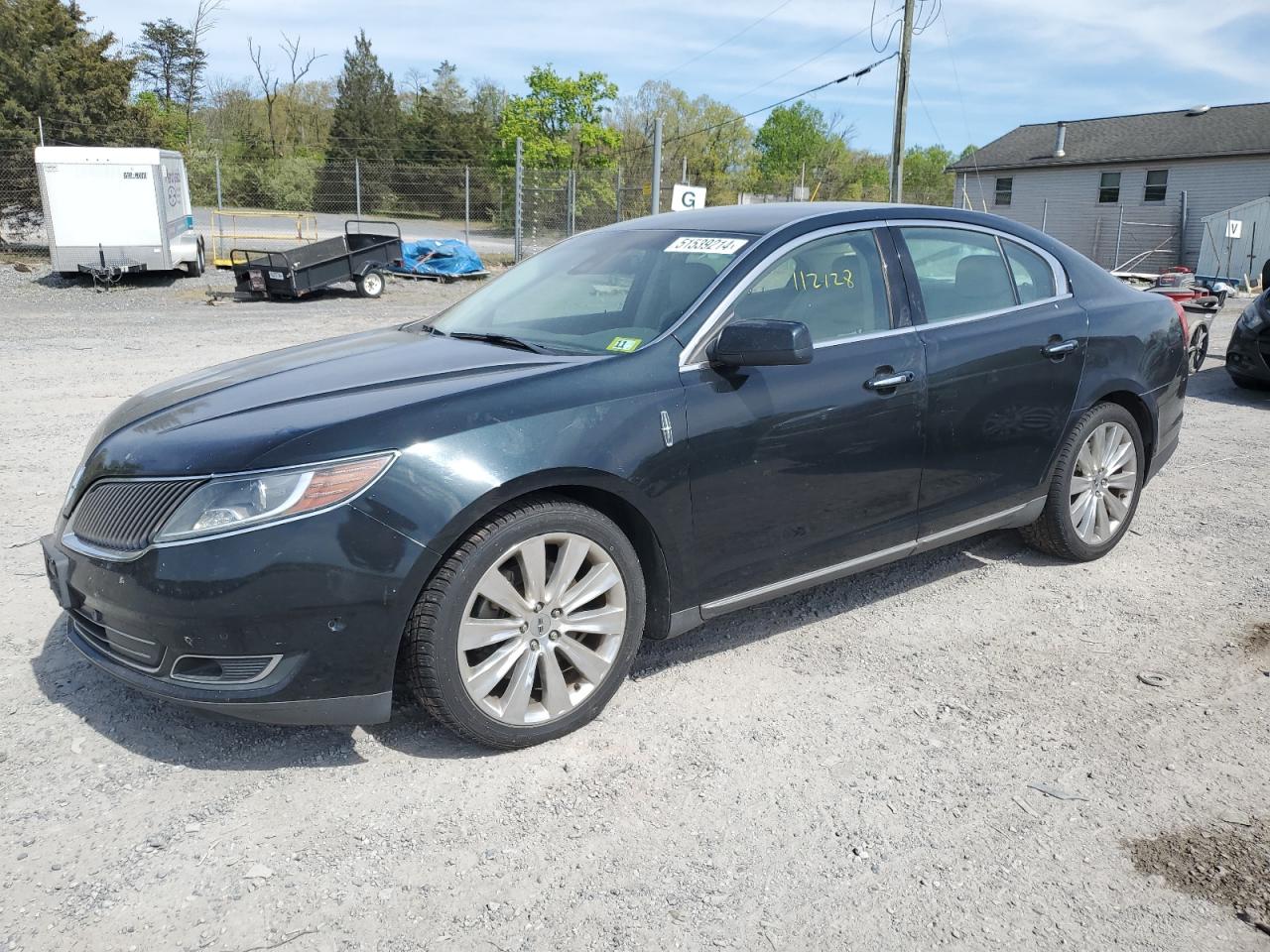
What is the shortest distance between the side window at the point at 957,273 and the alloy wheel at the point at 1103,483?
895 mm

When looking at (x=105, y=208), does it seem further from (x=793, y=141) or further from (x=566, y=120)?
(x=793, y=141)

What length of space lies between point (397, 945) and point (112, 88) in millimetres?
29821

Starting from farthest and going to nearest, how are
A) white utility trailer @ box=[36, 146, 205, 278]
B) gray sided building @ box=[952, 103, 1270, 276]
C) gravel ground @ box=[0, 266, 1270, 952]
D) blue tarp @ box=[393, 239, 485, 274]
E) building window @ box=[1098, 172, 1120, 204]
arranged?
1. building window @ box=[1098, 172, 1120, 204]
2. gray sided building @ box=[952, 103, 1270, 276]
3. blue tarp @ box=[393, 239, 485, 274]
4. white utility trailer @ box=[36, 146, 205, 278]
5. gravel ground @ box=[0, 266, 1270, 952]

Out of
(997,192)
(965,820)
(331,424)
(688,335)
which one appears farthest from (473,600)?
(997,192)

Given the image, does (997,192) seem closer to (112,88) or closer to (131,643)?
(112,88)

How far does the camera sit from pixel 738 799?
121 inches

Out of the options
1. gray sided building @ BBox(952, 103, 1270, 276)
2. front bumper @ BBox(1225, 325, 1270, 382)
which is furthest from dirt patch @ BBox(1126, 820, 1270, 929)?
gray sided building @ BBox(952, 103, 1270, 276)

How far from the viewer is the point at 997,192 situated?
149 ft

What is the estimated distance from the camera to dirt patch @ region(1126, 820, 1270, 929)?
8.77 ft

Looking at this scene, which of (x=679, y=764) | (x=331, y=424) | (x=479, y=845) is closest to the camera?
(x=479, y=845)

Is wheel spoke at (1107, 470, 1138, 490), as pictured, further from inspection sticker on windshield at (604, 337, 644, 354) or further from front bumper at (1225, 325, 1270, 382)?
front bumper at (1225, 325, 1270, 382)

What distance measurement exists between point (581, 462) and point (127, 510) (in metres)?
1.36

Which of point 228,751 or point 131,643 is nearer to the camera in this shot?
point 131,643

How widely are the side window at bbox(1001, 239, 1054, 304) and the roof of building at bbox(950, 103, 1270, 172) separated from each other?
3843 centimetres
